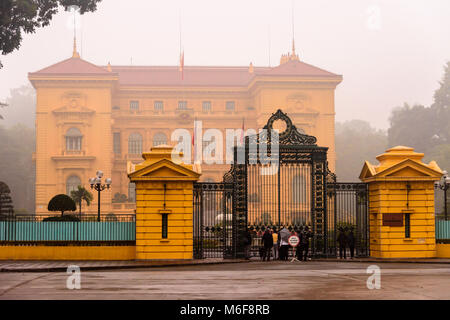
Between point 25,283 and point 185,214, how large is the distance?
924 cm

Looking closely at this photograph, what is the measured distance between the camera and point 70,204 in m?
29.1

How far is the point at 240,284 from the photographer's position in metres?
16.1

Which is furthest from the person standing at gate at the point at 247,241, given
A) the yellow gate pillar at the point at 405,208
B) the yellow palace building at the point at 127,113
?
the yellow palace building at the point at 127,113

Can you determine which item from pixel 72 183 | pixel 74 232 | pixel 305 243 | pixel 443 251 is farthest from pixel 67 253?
pixel 72 183

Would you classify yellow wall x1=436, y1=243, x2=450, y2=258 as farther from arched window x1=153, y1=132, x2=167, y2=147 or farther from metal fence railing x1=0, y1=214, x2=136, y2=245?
arched window x1=153, y1=132, x2=167, y2=147

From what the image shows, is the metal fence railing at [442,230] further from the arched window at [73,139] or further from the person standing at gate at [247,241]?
the arched window at [73,139]

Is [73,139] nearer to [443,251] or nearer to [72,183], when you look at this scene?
[72,183]

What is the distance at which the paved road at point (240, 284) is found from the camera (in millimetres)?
13820

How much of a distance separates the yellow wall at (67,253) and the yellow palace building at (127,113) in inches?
1658

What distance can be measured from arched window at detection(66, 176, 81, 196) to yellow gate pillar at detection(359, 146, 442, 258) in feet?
169

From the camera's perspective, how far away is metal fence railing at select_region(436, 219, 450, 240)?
27.0 meters
